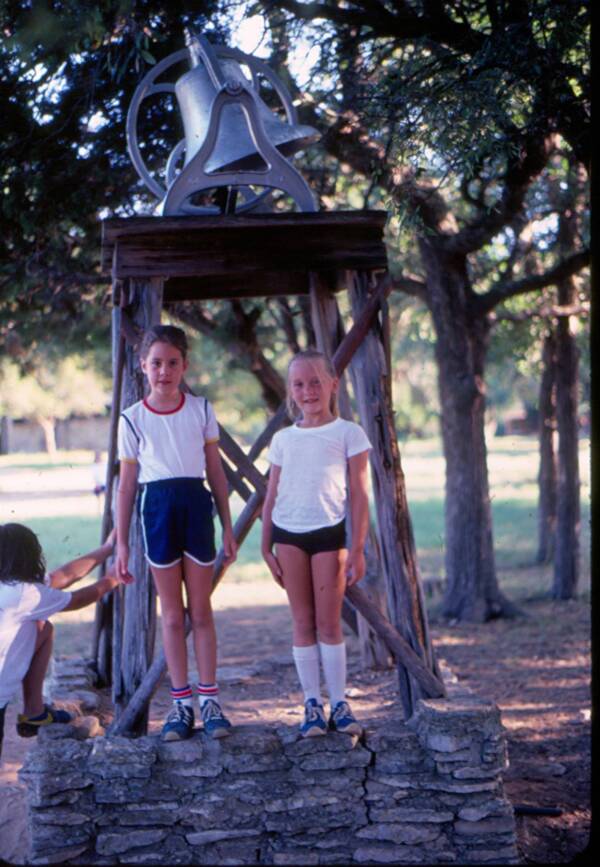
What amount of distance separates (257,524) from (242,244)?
952 inches

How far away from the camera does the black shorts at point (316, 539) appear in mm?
4500

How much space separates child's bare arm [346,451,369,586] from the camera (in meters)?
4.50

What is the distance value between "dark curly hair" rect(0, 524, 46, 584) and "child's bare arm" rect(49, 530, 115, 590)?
126 mm

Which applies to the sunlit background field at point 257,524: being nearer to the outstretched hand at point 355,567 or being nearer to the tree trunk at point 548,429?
the tree trunk at point 548,429

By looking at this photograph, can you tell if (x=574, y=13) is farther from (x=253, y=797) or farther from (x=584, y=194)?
(x=584, y=194)

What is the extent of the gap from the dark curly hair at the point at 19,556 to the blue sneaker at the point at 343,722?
1550 millimetres

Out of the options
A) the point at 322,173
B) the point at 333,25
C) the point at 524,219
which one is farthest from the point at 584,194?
the point at 333,25

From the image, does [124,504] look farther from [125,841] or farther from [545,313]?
[545,313]

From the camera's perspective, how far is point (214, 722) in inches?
179

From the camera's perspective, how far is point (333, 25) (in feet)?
25.4

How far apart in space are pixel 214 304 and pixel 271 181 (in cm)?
787

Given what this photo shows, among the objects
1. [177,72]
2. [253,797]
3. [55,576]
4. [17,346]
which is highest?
[177,72]

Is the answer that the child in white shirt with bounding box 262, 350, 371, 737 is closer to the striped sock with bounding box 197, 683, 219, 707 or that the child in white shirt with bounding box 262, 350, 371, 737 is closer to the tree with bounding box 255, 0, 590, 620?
the striped sock with bounding box 197, 683, 219, 707

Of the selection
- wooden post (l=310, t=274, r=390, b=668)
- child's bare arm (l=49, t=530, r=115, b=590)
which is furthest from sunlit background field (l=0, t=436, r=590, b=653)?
child's bare arm (l=49, t=530, r=115, b=590)
